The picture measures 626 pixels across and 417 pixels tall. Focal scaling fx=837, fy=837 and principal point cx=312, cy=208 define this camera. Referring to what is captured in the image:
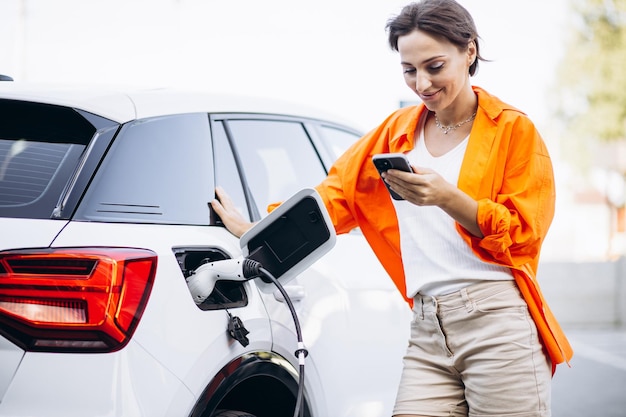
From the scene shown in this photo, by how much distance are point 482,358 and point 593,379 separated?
570 cm

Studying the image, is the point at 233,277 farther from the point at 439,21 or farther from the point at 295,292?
the point at 439,21

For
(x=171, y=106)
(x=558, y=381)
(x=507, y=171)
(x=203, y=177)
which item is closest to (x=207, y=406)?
(x=203, y=177)

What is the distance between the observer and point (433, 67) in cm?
254

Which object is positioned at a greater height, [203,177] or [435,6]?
[435,6]

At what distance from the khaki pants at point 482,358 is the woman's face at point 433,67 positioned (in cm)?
59

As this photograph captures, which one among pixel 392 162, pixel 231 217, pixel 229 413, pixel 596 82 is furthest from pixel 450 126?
pixel 596 82

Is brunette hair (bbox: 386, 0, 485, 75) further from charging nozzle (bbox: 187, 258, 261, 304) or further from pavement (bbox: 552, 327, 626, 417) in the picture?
pavement (bbox: 552, 327, 626, 417)

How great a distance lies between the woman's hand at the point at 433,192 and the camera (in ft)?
7.57

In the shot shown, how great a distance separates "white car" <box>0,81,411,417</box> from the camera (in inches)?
79.7

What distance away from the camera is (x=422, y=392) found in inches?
102

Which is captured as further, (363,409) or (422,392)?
(363,409)

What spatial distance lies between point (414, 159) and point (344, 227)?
41 cm

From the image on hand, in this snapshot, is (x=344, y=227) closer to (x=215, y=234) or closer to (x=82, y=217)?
(x=215, y=234)

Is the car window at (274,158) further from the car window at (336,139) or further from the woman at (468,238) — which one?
the woman at (468,238)
